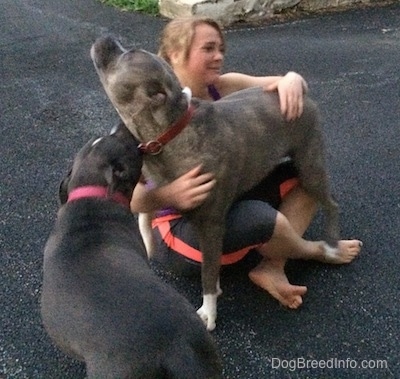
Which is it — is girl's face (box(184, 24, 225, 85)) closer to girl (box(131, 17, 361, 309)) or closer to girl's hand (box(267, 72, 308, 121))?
girl (box(131, 17, 361, 309))

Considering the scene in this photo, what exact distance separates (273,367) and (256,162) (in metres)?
0.68

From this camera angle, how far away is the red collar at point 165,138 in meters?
1.97

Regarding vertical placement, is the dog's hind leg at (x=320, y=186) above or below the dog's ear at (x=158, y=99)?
below

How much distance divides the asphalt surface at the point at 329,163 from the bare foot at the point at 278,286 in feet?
0.14

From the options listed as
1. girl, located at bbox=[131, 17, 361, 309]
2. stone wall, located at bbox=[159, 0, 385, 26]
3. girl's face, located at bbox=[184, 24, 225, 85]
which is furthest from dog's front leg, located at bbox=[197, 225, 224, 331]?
stone wall, located at bbox=[159, 0, 385, 26]

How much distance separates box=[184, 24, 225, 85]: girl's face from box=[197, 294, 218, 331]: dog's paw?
31.4 inches

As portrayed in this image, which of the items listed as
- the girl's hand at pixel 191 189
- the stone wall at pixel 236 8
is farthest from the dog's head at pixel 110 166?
the stone wall at pixel 236 8

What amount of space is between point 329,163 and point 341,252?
32.2 inches

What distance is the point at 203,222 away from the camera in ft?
6.97

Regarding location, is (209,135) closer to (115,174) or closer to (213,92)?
(115,174)

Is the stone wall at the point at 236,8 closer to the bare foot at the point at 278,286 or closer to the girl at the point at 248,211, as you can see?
the girl at the point at 248,211

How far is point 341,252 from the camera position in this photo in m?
2.51
